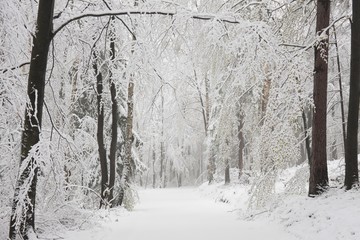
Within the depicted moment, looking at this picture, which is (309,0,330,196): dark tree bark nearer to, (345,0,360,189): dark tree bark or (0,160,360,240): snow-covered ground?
(0,160,360,240): snow-covered ground

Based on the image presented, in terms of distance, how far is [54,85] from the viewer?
30.3 ft

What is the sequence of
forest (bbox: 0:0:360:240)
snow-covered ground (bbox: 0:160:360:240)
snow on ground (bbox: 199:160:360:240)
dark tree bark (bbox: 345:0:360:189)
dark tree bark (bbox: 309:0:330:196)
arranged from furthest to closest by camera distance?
dark tree bark (bbox: 309:0:330:196)
dark tree bark (bbox: 345:0:360:189)
snow-covered ground (bbox: 0:160:360:240)
snow on ground (bbox: 199:160:360:240)
forest (bbox: 0:0:360:240)

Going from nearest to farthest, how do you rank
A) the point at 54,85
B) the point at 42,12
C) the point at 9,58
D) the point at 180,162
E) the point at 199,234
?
1. the point at 9,58
2. the point at 42,12
3. the point at 199,234
4. the point at 54,85
5. the point at 180,162

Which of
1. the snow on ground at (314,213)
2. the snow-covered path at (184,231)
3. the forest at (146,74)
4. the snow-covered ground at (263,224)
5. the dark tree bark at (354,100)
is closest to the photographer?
the forest at (146,74)

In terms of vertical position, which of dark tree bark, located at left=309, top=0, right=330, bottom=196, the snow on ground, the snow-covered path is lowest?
the snow-covered path

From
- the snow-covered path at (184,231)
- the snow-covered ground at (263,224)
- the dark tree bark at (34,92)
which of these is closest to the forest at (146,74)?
the dark tree bark at (34,92)

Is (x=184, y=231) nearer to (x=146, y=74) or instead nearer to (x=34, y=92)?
(x=146, y=74)

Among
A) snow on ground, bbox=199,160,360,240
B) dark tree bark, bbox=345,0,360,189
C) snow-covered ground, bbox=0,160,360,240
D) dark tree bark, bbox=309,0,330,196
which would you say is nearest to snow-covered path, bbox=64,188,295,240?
snow-covered ground, bbox=0,160,360,240

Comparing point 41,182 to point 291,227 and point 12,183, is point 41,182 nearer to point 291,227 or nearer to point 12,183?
point 12,183

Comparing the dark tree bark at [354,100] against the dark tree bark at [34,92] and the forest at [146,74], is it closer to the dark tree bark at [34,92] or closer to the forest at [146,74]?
the forest at [146,74]

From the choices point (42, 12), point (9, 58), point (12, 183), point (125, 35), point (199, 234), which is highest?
point (125, 35)

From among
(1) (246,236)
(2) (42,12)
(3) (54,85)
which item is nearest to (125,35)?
(3) (54,85)

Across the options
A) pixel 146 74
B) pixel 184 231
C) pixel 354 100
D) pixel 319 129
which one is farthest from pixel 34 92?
pixel 354 100

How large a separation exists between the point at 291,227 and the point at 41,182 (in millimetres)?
5170
